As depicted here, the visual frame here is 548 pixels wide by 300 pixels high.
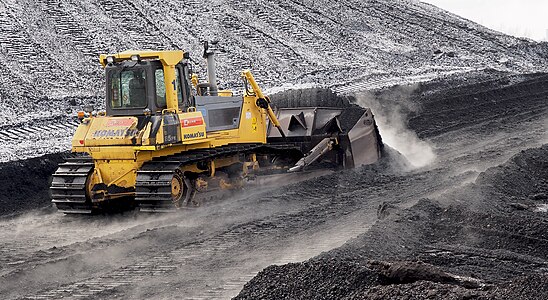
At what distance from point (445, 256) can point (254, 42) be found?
21542 mm

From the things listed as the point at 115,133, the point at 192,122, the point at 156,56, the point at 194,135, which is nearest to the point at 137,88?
the point at 156,56

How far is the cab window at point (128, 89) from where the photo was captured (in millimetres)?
11656

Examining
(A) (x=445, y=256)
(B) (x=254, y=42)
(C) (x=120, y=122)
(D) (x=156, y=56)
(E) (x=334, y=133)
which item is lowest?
(A) (x=445, y=256)

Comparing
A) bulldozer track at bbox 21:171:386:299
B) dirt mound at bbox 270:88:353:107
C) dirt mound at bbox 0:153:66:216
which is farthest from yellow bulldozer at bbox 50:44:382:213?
dirt mound at bbox 270:88:353:107

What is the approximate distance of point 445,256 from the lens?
7883 millimetres

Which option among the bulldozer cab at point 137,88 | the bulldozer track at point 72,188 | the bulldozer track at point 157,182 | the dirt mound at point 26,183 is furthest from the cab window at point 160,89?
the dirt mound at point 26,183

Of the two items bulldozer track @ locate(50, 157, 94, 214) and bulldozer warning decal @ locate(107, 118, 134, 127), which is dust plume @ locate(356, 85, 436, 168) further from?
bulldozer track @ locate(50, 157, 94, 214)

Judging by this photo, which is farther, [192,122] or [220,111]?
[220,111]

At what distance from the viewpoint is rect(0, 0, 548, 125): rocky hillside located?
23266 millimetres

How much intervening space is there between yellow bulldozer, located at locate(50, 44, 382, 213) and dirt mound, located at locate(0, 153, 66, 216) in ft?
4.14

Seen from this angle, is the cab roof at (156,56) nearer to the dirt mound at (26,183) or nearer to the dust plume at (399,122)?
the dirt mound at (26,183)

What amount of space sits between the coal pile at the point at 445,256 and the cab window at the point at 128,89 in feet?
12.8

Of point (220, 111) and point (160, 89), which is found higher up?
point (160, 89)

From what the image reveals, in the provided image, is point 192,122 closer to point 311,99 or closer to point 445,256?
point 311,99
